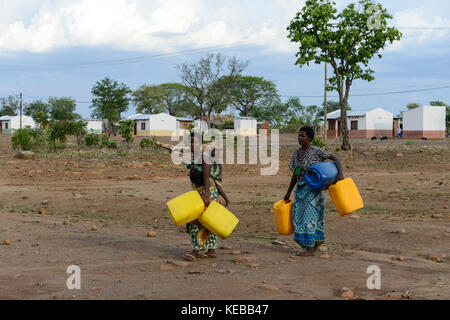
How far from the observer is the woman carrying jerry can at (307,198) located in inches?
244

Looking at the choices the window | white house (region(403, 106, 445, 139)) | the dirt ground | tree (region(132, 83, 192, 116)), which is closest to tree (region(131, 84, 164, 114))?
tree (region(132, 83, 192, 116))

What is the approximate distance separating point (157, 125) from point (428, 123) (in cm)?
2825

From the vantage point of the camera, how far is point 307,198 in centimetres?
621

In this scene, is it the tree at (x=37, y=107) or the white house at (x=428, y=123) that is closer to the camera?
the white house at (x=428, y=123)

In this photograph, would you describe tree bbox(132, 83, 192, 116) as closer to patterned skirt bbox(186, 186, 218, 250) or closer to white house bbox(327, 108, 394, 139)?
white house bbox(327, 108, 394, 139)

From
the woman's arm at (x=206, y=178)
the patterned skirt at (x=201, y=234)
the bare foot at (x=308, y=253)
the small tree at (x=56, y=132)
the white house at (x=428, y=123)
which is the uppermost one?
the white house at (x=428, y=123)

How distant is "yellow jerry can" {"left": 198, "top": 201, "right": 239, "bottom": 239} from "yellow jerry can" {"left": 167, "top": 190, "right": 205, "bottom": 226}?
0.08 m

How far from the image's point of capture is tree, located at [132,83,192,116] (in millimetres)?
79188

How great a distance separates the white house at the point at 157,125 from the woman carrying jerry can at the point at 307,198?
51930mm

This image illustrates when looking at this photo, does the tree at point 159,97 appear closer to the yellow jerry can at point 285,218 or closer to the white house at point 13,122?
the white house at point 13,122

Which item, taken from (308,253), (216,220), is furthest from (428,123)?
(216,220)

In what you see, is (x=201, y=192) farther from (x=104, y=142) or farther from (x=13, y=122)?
(x=13, y=122)

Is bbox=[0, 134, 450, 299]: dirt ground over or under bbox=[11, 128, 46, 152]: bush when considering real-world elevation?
under

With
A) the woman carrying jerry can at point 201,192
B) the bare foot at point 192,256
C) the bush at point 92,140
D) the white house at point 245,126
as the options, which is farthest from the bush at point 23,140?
the white house at point 245,126
